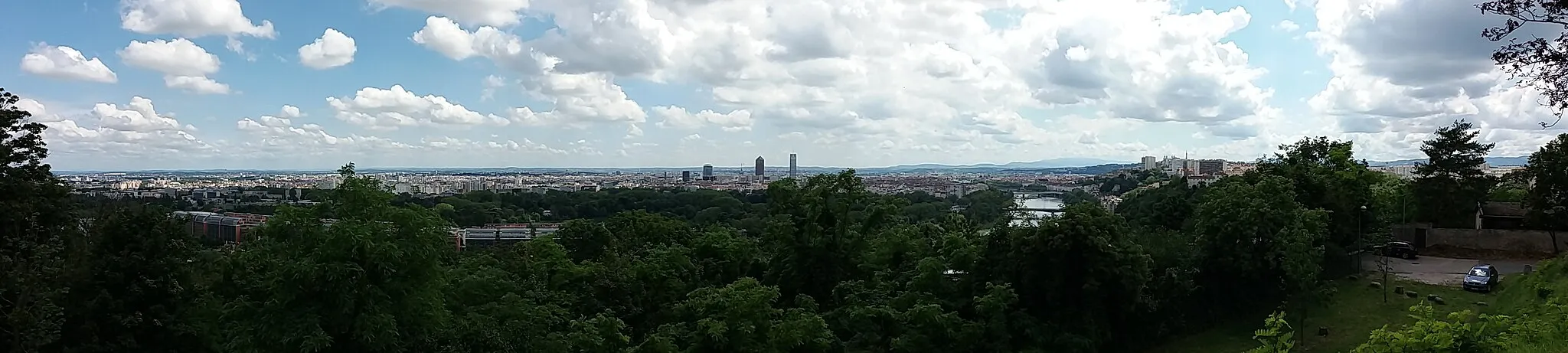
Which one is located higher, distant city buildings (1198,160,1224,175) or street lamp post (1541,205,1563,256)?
distant city buildings (1198,160,1224,175)

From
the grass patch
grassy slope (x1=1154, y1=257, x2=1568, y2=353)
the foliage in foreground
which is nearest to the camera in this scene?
the foliage in foreground

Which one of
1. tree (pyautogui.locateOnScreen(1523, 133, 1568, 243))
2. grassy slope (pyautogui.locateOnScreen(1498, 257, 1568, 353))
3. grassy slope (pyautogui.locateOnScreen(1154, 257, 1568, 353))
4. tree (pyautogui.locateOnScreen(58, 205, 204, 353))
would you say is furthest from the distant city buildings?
tree (pyautogui.locateOnScreen(58, 205, 204, 353))

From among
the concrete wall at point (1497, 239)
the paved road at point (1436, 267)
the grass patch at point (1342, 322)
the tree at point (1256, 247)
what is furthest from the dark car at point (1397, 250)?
the tree at point (1256, 247)

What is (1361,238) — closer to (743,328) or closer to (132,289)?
(743,328)

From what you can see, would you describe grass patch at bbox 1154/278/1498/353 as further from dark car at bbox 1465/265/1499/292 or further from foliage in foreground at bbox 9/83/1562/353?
foliage in foreground at bbox 9/83/1562/353

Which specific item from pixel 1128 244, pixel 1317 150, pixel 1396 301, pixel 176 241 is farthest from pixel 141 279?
pixel 1317 150

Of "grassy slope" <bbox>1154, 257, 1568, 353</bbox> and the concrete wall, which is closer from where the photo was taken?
"grassy slope" <bbox>1154, 257, 1568, 353</bbox>

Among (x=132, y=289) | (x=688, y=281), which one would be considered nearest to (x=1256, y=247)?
(x=688, y=281)
